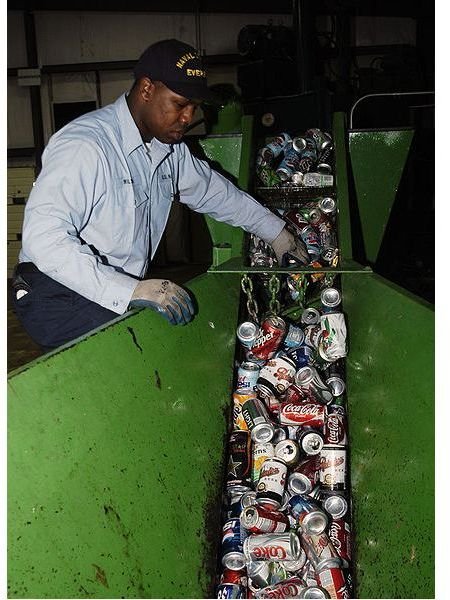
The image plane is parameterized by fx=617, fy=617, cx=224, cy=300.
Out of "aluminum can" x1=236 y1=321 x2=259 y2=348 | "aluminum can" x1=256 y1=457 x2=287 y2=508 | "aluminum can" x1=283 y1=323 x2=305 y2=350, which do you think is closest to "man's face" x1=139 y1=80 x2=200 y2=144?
"aluminum can" x1=236 y1=321 x2=259 y2=348

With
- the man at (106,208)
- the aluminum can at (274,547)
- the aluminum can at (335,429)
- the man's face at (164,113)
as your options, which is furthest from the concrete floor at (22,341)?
the aluminum can at (274,547)

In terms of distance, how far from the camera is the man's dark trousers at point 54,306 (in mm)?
2314

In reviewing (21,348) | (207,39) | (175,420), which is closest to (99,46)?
(207,39)

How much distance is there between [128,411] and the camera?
191cm

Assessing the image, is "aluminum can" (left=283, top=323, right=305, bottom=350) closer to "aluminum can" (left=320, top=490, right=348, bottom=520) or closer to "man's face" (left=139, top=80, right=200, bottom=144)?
"aluminum can" (left=320, top=490, right=348, bottom=520)

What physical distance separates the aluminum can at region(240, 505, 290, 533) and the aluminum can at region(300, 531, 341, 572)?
87mm

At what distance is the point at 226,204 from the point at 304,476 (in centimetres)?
146

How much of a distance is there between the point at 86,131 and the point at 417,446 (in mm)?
1627

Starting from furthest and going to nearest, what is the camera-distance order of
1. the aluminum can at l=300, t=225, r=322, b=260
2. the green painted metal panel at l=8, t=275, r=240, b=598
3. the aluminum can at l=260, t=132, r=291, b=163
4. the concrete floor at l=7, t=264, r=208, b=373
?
the concrete floor at l=7, t=264, r=208, b=373 → the aluminum can at l=260, t=132, r=291, b=163 → the aluminum can at l=300, t=225, r=322, b=260 → the green painted metal panel at l=8, t=275, r=240, b=598

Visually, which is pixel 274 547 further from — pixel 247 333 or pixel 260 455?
pixel 247 333

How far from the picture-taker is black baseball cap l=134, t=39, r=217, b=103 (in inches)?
93.3

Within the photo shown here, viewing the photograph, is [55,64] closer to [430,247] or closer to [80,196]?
[430,247]

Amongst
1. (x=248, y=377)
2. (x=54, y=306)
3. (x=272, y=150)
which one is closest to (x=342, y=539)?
(x=248, y=377)

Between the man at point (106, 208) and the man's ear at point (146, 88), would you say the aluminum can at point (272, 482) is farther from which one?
the man's ear at point (146, 88)
